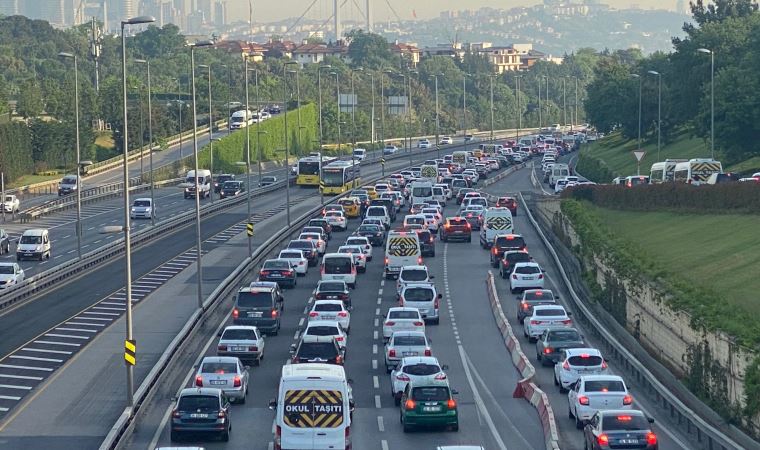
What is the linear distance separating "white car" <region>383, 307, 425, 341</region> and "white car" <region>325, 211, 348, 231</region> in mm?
36504

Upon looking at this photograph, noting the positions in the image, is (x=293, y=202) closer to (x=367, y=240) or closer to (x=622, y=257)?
(x=367, y=240)

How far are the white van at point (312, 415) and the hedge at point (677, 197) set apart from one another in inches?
1404

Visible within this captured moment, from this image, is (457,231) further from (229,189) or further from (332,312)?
(229,189)

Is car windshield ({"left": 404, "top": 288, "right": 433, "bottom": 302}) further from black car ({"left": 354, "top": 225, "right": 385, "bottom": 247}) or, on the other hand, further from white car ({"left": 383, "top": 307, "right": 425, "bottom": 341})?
black car ({"left": 354, "top": 225, "right": 385, "bottom": 247})

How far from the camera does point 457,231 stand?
285 feet

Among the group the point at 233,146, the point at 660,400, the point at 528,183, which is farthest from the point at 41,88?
the point at 660,400

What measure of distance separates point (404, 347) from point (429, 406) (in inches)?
350

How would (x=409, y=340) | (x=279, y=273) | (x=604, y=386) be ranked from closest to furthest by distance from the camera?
(x=604, y=386)
(x=409, y=340)
(x=279, y=273)

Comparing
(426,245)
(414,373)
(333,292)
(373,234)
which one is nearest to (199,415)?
(414,373)

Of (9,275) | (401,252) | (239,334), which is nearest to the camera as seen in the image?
(239,334)

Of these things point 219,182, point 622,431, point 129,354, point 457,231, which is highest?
→ point 129,354

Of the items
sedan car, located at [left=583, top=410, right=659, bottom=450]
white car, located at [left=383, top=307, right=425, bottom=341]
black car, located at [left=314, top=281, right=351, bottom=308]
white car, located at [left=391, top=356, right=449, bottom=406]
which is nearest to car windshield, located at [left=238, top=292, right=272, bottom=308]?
white car, located at [left=383, top=307, right=425, bottom=341]

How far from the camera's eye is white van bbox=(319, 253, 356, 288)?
68.6 m

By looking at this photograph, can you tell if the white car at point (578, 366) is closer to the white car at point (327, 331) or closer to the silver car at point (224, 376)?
the white car at point (327, 331)
